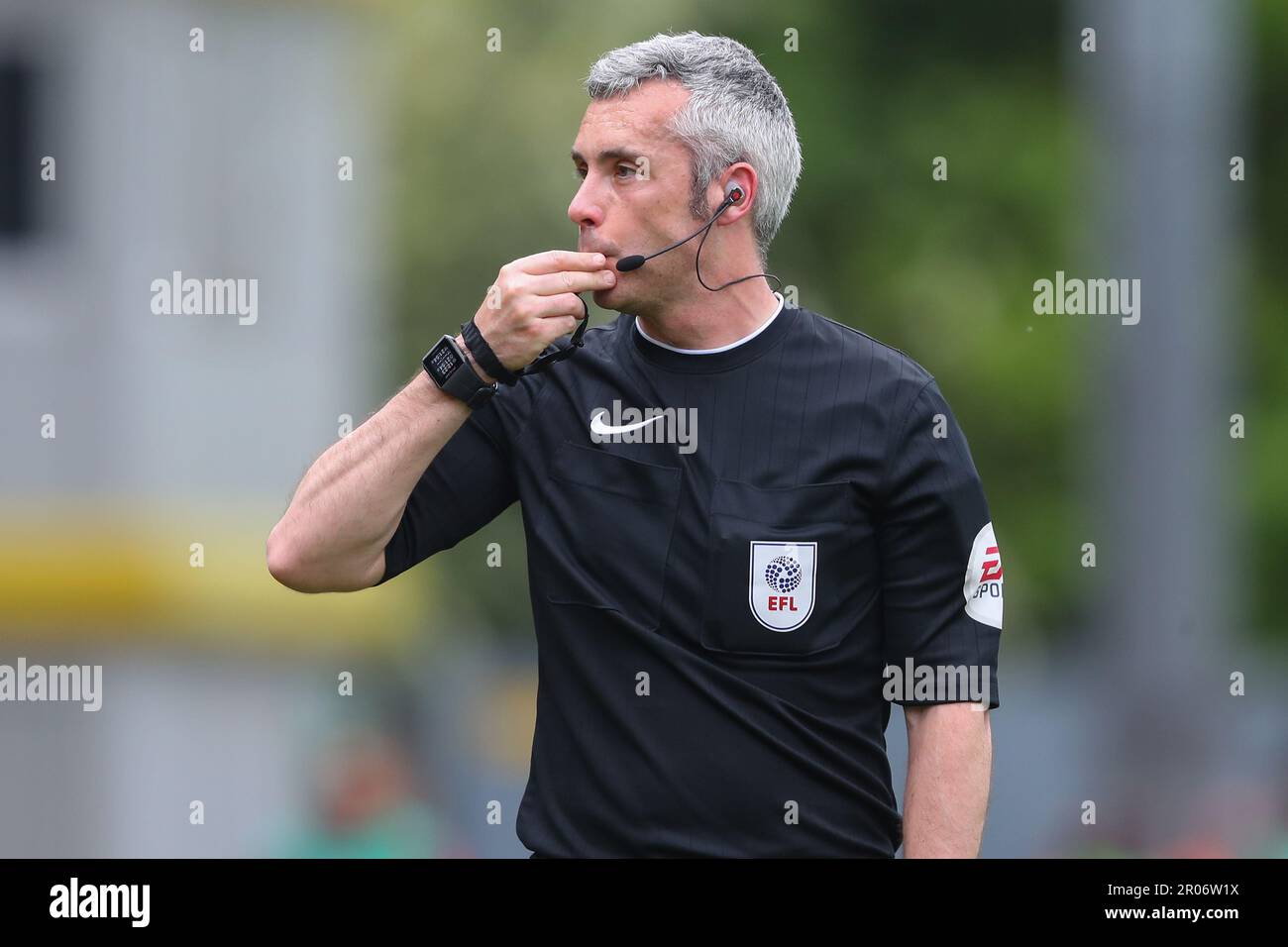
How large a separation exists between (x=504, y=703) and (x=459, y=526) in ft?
34.9

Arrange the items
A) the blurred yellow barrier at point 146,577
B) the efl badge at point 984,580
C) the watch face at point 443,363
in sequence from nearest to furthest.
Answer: the watch face at point 443,363
the efl badge at point 984,580
the blurred yellow barrier at point 146,577

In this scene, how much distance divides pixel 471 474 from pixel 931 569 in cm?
99

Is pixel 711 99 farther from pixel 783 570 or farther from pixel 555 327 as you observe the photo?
pixel 783 570

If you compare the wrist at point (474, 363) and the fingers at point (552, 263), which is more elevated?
the fingers at point (552, 263)

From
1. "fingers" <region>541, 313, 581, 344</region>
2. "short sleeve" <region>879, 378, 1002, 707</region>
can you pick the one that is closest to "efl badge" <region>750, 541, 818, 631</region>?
"short sleeve" <region>879, 378, 1002, 707</region>

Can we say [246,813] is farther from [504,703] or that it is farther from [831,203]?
[831,203]

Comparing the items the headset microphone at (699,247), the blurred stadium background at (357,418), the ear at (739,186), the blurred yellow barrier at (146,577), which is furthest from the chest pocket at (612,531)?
the blurred yellow barrier at (146,577)

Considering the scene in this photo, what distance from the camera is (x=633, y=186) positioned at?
4086 millimetres

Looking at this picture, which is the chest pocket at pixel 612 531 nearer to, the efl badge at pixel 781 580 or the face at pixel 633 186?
the efl badge at pixel 781 580

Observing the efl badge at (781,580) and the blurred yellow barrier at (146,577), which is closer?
the efl badge at (781,580)

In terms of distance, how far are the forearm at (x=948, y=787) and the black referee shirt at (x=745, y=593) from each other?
0.21 feet

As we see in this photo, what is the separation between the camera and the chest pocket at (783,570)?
3.95 meters

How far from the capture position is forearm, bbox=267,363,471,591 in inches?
155

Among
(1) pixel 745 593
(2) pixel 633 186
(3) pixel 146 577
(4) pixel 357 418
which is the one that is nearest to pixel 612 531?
(1) pixel 745 593
